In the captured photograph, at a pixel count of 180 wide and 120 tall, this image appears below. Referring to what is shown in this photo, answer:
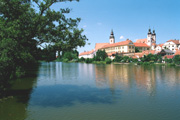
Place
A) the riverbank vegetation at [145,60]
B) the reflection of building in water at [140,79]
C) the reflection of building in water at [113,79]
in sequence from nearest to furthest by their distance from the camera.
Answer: the reflection of building in water at [140,79] < the reflection of building in water at [113,79] < the riverbank vegetation at [145,60]

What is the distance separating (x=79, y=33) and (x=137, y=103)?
6825mm

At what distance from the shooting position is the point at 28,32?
38.5 feet

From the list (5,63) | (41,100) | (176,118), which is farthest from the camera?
(41,100)

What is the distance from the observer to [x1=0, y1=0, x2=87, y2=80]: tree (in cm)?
1057

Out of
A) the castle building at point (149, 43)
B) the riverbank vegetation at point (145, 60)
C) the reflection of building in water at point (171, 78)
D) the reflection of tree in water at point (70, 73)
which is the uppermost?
the castle building at point (149, 43)

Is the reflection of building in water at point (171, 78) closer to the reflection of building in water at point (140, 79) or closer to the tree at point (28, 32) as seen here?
the reflection of building in water at point (140, 79)

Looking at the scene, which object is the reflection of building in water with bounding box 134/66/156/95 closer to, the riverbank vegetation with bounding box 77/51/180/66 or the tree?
the tree

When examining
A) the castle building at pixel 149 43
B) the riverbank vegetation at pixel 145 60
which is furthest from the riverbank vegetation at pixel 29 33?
the castle building at pixel 149 43

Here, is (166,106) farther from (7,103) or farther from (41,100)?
(7,103)

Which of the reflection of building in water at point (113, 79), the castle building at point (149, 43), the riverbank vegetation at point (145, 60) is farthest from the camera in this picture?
the castle building at point (149, 43)

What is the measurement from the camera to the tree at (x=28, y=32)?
1057 centimetres

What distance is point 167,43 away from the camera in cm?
10919

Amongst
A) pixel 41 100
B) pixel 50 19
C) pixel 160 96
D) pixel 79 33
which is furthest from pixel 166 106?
pixel 50 19

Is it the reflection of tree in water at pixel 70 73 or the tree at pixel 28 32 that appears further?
the reflection of tree in water at pixel 70 73
